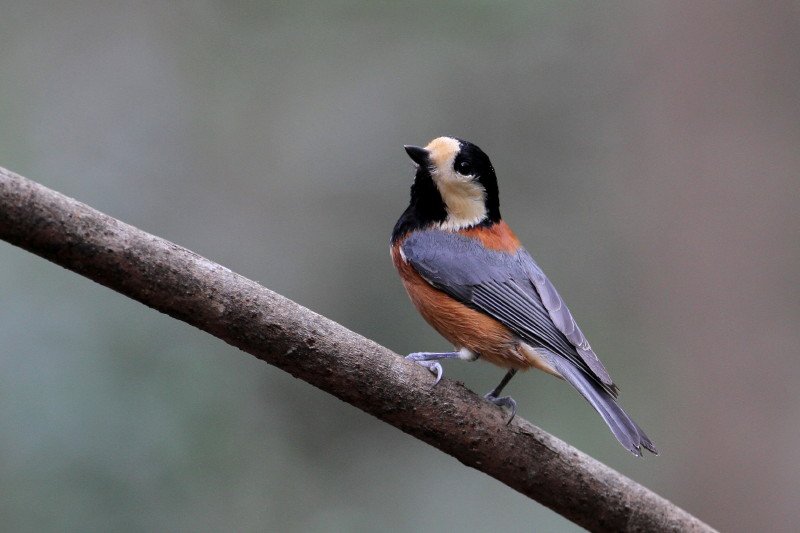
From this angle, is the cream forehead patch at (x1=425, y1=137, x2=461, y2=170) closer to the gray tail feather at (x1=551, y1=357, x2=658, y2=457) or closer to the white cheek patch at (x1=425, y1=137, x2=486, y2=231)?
the white cheek patch at (x1=425, y1=137, x2=486, y2=231)

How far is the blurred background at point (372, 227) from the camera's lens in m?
3.79

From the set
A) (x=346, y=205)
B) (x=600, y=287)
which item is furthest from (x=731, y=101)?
(x=346, y=205)

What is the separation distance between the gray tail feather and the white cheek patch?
87 cm

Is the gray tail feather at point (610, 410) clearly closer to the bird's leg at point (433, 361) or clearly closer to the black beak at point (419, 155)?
the bird's leg at point (433, 361)

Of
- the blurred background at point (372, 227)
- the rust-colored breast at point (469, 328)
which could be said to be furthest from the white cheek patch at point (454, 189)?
the blurred background at point (372, 227)

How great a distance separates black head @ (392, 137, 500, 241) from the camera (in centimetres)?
370

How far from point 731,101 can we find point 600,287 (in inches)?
60.6

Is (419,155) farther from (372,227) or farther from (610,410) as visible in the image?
(372,227)

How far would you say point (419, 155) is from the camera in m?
3.68

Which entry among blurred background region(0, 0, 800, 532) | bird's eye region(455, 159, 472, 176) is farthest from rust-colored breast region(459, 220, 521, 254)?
blurred background region(0, 0, 800, 532)

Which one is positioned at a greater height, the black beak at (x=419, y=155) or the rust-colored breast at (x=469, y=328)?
the black beak at (x=419, y=155)

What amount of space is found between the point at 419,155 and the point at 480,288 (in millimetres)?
682

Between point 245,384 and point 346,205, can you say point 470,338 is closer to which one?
point 245,384

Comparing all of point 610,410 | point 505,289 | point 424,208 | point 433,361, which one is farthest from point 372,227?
point 610,410
